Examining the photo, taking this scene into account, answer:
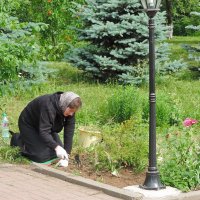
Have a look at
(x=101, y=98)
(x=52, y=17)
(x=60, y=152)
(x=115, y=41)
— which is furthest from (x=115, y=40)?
(x=60, y=152)

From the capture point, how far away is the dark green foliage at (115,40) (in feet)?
51.3

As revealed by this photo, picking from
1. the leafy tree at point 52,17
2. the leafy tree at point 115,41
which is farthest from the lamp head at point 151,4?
the leafy tree at point 52,17

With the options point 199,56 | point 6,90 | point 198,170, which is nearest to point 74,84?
point 199,56

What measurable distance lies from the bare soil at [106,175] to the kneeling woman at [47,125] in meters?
0.22

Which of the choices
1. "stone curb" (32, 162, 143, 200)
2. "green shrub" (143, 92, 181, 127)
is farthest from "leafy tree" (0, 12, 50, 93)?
"green shrub" (143, 92, 181, 127)

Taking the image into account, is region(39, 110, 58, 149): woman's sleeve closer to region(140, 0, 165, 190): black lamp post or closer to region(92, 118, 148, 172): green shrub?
region(92, 118, 148, 172): green shrub

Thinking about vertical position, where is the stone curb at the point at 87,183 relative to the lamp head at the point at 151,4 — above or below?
below

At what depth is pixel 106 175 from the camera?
25.8ft

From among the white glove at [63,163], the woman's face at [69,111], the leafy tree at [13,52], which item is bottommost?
the white glove at [63,163]

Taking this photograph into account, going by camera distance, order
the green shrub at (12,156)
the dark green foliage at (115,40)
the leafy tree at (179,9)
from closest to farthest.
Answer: the green shrub at (12,156) < the dark green foliage at (115,40) < the leafy tree at (179,9)

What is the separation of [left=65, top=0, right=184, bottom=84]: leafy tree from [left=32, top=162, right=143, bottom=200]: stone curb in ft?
23.9

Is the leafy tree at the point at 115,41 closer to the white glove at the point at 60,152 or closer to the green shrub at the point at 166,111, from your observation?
the green shrub at the point at 166,111

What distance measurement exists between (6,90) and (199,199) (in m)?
4.70

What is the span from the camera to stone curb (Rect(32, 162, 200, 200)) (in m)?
6.93
